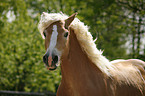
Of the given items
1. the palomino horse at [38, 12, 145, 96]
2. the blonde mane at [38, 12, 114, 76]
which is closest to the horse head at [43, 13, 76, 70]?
the palomino horse at [38, 12, 145, 96]

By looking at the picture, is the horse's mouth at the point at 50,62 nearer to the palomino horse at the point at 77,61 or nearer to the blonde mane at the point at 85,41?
the palomino horse at the point at 77,61

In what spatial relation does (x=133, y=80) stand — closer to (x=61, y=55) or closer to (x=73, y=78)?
(x=73, y=78)

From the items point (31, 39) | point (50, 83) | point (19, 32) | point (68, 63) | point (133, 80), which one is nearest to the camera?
point (68, 63)

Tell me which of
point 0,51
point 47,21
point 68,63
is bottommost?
point 0,51

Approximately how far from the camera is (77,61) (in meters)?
3.50

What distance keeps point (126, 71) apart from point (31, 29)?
26.9ft

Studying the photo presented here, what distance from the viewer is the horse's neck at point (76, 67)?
3.40 m

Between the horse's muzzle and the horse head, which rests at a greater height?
the horse head

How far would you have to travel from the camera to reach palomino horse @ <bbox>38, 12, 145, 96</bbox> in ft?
10.7

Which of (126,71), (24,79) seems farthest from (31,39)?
(126,71)

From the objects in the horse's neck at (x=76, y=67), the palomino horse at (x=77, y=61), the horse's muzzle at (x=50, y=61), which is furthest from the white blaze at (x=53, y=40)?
the horse's neck at (x=76, y=67)

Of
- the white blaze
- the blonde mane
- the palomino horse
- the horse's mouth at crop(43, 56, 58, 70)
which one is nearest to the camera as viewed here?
the horse's mouth at crop(43, 56, 58, 70)

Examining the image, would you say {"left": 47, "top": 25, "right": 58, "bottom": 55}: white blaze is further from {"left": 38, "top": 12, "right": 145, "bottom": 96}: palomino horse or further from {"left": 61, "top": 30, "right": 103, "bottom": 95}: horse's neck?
{"left": 61, "top": 30, "right": 103, "bottom": 95}: horse's neck

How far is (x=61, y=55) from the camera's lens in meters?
3.23
